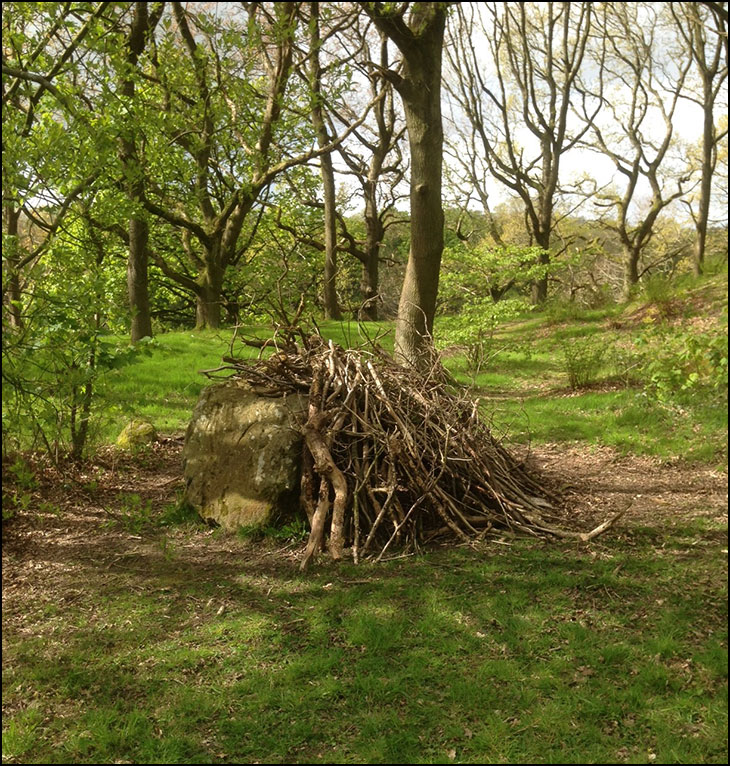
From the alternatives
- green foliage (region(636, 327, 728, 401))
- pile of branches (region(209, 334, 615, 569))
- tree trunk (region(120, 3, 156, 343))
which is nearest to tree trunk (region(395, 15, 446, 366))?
pile of branches (region(209, 334, 615, 569))

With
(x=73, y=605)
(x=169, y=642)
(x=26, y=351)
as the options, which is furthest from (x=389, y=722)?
(x=26, y=351)

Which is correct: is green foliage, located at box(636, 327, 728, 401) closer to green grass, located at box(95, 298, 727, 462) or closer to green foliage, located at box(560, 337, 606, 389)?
green grass, located at box(95, 298, 727, 462)

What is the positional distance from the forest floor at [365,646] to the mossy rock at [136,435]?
2.02 m

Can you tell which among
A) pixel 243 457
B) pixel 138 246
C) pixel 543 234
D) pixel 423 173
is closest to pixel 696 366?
pixel 243 457

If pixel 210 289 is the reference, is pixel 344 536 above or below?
A: below

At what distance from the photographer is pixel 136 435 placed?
7.38m

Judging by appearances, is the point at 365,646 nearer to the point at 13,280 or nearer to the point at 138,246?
the point at 13,280

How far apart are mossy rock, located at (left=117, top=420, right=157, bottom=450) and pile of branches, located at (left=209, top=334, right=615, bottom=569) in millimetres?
2324

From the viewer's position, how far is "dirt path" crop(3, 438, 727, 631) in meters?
4.52

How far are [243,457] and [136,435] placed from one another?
268 centimetres

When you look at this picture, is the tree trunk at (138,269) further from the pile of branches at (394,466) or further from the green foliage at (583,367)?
the green foliage at (583,367)

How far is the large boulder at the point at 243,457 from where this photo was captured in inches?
198

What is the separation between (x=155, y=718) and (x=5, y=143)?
3.39 meters

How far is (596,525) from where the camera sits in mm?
4828
